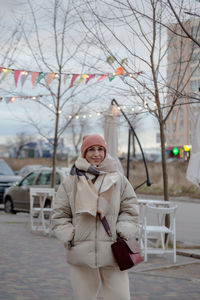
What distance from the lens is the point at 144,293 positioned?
21.1 ft

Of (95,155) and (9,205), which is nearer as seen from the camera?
(95,155)

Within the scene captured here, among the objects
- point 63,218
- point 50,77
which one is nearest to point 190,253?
point 63,218

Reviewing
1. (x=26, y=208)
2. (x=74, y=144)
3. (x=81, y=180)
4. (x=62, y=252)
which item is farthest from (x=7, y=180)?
(x=74, y=144)

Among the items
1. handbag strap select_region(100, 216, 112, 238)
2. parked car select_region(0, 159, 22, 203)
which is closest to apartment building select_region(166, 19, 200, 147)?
handbag strap select_region(100, 216, 112, 238)

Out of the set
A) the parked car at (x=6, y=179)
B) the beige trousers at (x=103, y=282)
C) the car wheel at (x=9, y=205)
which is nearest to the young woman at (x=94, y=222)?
the beige trousers at (x=103, y=282)

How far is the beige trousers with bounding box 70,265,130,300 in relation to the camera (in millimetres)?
3988

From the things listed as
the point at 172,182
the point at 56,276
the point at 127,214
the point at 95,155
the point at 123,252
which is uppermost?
the point at 95,155

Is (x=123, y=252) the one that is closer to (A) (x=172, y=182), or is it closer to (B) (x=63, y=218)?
(B) (x=63, y=218)

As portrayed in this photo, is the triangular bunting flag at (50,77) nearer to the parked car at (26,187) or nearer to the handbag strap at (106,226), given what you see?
the parked car at (26,187)

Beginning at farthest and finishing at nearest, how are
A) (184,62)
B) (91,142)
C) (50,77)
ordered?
1. (50,77)
2. (184,62)
3. (91,142)

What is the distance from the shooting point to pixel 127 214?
414cm

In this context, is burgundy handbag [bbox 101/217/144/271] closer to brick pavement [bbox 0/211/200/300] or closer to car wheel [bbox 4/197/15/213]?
brick pavement [bbox 0/211/200/300]

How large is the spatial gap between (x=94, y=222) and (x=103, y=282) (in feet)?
1.53

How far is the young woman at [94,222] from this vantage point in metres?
3.97
